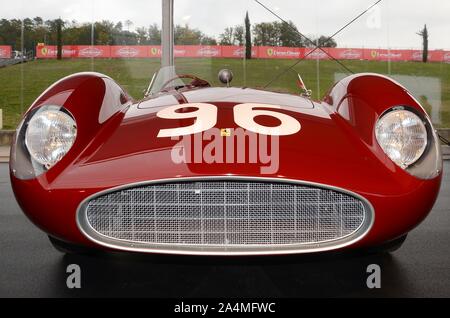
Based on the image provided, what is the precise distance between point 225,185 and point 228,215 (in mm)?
107

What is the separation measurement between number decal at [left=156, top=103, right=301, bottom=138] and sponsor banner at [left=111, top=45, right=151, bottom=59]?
9.43 meters

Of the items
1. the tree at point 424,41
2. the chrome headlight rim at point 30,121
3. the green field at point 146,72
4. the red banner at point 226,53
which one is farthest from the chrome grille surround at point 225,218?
the tree at point 424,41

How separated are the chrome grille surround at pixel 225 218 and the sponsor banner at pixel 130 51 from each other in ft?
32.4

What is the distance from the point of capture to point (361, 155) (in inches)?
75.7

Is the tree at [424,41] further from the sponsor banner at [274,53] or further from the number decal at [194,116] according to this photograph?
the number decal at [194,116]

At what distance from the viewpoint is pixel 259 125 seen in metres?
2.03

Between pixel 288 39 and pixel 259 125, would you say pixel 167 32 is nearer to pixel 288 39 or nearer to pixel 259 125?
pixel 288 39

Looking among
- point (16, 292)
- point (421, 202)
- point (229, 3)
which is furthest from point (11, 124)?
point (421, 202)

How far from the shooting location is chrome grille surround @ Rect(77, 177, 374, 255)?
71.4 inches

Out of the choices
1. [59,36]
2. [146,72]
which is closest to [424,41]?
[146,72]

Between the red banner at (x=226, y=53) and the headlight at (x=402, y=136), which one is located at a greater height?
the red banner at (x=226, y=53)

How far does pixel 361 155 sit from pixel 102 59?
401 inches

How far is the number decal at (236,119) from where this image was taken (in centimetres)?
199

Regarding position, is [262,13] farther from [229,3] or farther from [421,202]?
[421,202]
